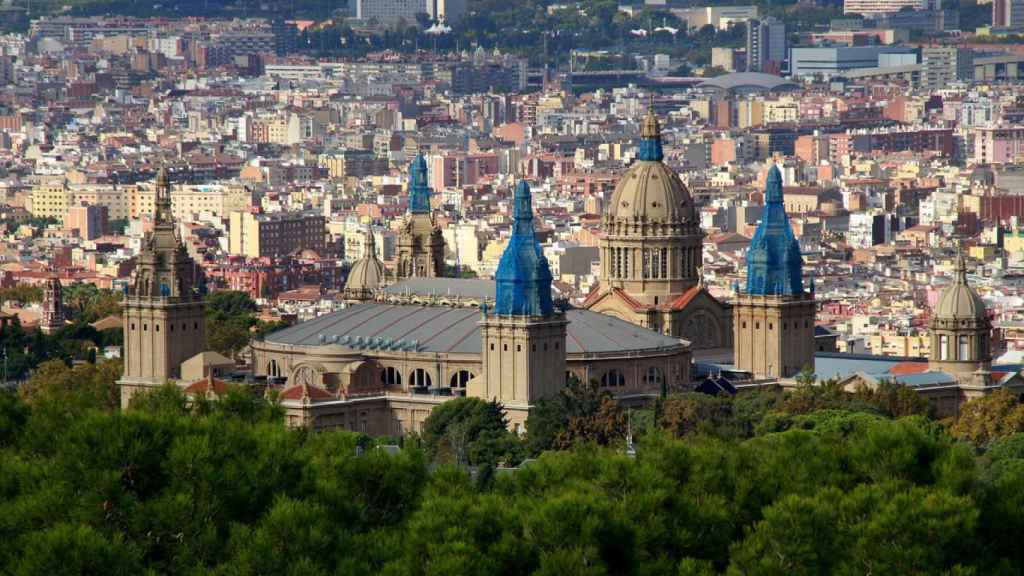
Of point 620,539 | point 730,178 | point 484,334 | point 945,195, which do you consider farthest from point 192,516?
point 730,178

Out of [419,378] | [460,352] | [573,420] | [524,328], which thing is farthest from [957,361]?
[573,420]

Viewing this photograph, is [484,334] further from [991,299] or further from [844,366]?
[991,299]

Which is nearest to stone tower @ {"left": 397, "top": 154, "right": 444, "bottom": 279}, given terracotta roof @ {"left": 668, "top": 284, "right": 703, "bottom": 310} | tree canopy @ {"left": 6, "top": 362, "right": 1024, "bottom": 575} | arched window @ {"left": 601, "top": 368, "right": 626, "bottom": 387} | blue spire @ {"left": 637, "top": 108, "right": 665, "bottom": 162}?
blue spire @ {"left": 637, "top": 108, "right": 665, "bottom": 162}

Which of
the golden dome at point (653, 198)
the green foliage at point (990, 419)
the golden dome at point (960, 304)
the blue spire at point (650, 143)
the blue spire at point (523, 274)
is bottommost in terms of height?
the green foliage at point (990, 419)

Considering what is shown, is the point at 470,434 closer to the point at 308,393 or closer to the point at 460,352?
the point at 308,393

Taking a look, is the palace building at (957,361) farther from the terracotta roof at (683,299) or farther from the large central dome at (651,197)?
the large central dome at (651,197)

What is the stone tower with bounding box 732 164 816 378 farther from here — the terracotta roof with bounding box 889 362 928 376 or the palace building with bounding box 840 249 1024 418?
the terracotta roof with bounding box 889 362 928 376

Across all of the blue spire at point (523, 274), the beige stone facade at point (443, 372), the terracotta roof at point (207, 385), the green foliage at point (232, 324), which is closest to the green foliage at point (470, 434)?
the beige stone facade at point (443, 372)
